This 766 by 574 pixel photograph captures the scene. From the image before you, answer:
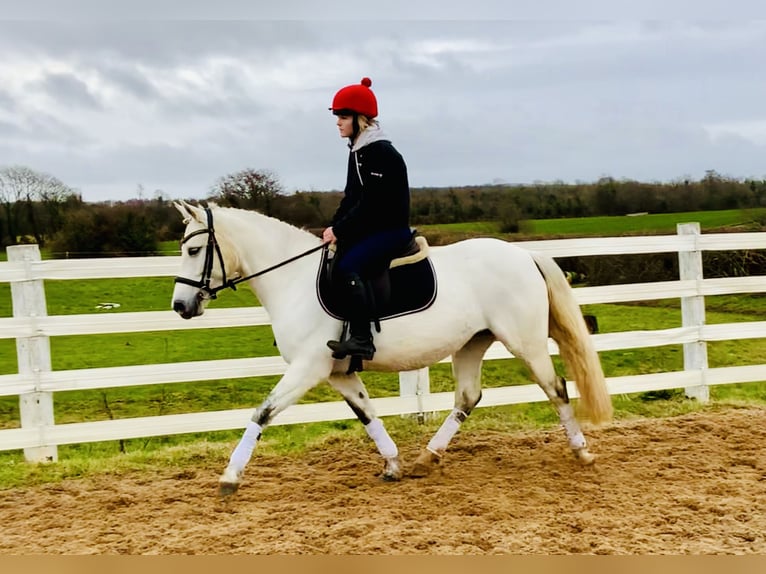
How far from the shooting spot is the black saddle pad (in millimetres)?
4207

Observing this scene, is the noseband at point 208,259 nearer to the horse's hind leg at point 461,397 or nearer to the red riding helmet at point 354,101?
the red riding helmet at point 354,101

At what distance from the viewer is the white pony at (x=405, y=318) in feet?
13.7

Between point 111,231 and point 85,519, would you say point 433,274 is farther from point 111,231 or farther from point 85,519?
point 111,231

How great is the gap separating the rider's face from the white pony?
732 millimetres

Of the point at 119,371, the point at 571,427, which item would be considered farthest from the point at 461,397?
the point at 119,371

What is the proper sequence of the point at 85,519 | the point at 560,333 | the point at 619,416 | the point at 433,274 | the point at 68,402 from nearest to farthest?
the point at 85,519 < the point at 433,274 < the point at 560,333 < the point at 619,416 < the point at 68,402

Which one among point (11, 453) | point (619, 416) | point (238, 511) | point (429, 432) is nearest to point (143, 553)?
point (238, 511)

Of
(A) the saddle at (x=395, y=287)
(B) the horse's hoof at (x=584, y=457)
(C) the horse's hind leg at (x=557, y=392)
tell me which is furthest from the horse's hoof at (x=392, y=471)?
(B) the horse's hoof at (x=584, y=457)

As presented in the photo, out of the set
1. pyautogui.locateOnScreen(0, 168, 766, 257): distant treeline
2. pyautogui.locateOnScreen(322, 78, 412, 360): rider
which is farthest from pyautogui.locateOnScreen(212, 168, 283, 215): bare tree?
pyautogui.locateOnScreen(322, 78, 412, 360): rider

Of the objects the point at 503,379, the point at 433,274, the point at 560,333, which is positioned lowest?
the point at 503,379

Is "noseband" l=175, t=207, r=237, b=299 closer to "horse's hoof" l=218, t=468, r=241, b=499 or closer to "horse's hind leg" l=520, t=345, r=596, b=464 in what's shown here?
"horse's hoof" l=218, t=468, r=241, b=499

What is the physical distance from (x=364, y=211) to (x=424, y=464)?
1.74 m

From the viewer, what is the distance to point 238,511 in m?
3.87

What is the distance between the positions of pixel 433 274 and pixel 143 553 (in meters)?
2.29
